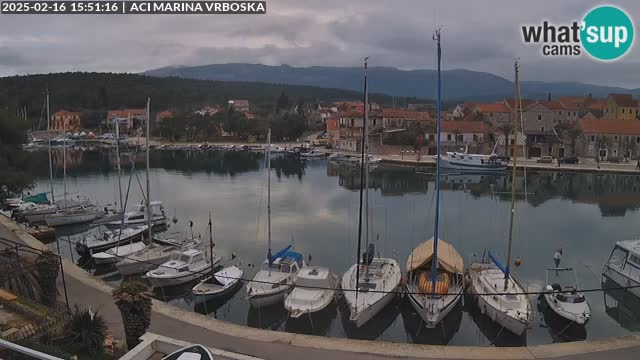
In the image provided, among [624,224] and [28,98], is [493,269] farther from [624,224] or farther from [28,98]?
[28,98]

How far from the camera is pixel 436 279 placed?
17438 millimetres

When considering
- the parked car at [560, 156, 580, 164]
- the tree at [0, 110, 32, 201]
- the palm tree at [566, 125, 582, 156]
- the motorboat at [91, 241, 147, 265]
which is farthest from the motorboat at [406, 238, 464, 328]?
the palm tree at [566, 125, 582, 156]

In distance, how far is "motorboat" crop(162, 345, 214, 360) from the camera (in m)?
7.64

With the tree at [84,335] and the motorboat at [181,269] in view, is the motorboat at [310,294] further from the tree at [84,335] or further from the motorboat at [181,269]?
the tree at [84,335]

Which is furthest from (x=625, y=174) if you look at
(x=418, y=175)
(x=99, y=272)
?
(x=99, y=272)

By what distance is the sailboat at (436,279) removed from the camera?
16172mm

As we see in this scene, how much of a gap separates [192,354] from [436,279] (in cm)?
1138

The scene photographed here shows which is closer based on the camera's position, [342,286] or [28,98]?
[342,286]

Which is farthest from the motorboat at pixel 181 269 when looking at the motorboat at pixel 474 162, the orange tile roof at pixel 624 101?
the orange tile roof at pixel 624 101

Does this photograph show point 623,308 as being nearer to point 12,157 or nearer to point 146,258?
point 146,258

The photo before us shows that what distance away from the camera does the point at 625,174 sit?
2218 inches

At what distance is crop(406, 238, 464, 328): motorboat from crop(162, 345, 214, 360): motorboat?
9.55 m

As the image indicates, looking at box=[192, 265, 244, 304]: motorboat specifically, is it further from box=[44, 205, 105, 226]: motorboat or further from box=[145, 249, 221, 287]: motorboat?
box=[44, 205, 105, 226]: motorboat

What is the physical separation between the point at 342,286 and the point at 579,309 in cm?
786
